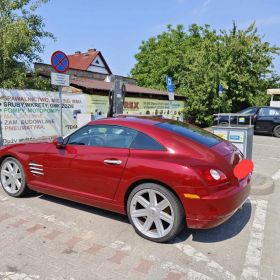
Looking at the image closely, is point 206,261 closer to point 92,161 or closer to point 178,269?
point 178,269

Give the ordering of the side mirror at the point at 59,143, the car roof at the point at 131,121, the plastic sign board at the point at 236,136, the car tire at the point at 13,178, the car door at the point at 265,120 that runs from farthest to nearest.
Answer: the car door at the point at 265,120, the plastic sign board at the point at 236,136, the car tire at the point at 13,178, the side mirror at the point at 59,143, the car roof at the point at 131,121

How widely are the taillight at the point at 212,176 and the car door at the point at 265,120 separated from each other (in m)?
13.1

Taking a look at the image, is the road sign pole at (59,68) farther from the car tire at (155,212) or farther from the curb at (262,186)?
the curb at (262,186)

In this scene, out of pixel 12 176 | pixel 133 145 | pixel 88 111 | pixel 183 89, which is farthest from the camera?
pixel 183 89

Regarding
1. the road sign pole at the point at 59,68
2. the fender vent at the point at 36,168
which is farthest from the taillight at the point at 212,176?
the road sign pole at the point at 59,68

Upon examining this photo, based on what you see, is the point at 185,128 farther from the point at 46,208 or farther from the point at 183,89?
the point at 183,89

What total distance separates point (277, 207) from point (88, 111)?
8.30 meters

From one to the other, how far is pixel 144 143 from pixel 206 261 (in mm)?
1497

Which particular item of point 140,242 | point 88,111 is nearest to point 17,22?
point 88,111

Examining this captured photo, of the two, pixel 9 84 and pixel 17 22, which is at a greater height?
pixel 17 22

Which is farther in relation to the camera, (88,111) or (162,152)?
(88,111)

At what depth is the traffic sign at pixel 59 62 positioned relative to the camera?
22.1 ft

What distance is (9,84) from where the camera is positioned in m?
Result: 9.39

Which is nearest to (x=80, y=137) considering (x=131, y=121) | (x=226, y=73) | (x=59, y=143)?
(x=59, y=143)
